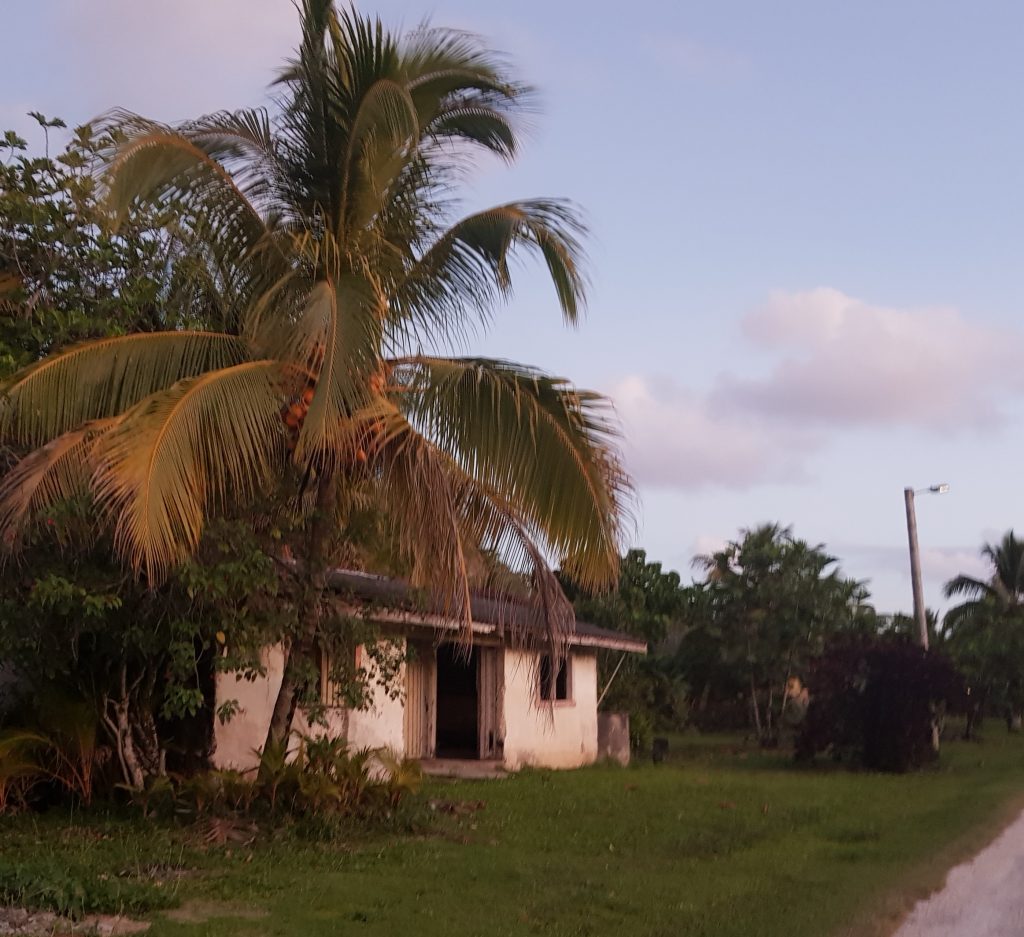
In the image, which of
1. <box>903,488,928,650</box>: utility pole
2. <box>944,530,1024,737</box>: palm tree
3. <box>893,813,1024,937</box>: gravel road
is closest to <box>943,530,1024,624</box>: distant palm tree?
<box>944,530,1024,737</box>: palm tree

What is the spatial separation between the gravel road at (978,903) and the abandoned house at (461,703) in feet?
17.0

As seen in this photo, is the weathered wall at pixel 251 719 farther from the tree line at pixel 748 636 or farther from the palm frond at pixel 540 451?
the tree line at pixel 748 636

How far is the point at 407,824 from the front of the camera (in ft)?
38.3

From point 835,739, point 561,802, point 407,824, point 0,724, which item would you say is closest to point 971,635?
point 835,739

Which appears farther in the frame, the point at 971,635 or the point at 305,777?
the point at 971,635

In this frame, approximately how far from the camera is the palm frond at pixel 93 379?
9555 mm

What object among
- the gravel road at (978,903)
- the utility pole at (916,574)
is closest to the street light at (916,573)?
the utility pole at (916,574)

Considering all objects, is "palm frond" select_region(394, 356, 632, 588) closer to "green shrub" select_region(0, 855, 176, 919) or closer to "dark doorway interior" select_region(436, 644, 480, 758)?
"green shrub" select_region(0, 855, 176, 919)

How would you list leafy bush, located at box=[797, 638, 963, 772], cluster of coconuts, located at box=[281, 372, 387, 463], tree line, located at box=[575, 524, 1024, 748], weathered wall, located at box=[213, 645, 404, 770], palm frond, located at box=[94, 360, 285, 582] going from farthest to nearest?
tree line, located at box=[575, 524, 1024, 748] → leafy bush, located at box=[797, 638, 963, 772] → weathered wall, located at box=[213, 645, 404, 770] → cluster of coconuts, located at box=[281, 372, 387, 463] → palm frond, located at box=[94, 360, 285, 582]

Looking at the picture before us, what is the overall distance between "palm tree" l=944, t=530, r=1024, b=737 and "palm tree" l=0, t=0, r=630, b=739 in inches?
799

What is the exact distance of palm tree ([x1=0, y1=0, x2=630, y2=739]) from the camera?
9.27 m

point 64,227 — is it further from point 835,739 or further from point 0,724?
point 835,739

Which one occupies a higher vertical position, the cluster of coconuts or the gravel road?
the cluster of coconuts

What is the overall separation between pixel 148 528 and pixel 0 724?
4980 millimetres
